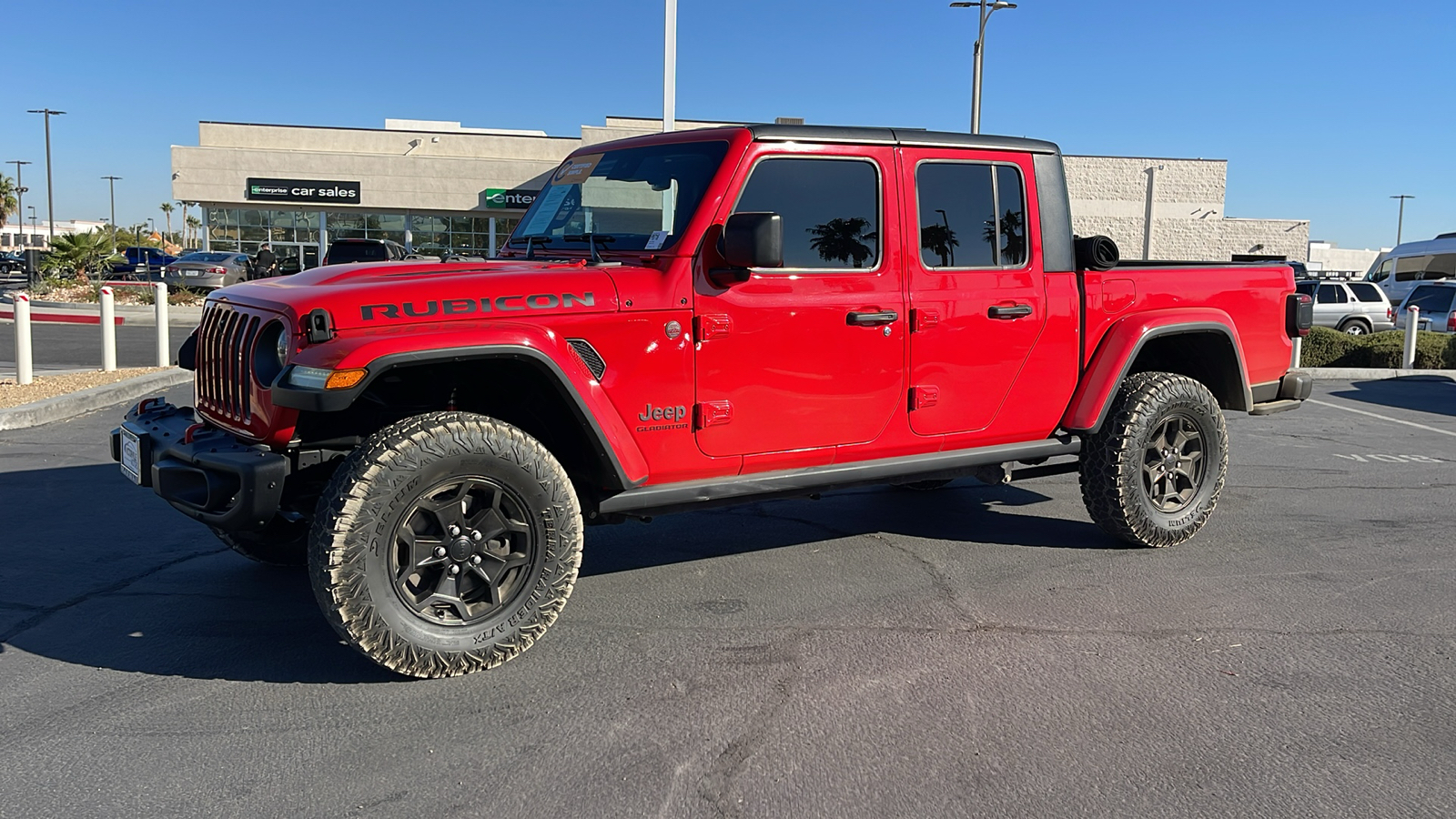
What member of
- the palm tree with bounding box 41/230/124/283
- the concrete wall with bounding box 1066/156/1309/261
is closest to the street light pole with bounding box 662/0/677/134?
the palm tree with bounding box 41/230/124/283

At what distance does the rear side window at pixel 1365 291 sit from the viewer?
81.5ft

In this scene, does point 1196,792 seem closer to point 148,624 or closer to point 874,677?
point 874,677

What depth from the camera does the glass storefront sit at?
42.7 m

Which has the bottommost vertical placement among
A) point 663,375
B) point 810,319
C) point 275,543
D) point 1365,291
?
point 275,543

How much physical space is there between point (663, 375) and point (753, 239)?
628 mm

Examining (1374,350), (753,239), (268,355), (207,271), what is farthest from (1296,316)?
(207,271)

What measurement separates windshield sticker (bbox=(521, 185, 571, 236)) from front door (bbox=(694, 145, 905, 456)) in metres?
1.05

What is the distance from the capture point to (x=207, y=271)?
99.5ft

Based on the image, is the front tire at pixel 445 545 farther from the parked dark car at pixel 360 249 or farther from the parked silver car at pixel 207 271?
the parked silver car at pixel 207 271

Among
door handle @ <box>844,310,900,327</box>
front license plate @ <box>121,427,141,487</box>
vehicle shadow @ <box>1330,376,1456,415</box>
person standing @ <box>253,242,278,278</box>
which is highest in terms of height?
person standing @ <box>253,242,278,278</box>

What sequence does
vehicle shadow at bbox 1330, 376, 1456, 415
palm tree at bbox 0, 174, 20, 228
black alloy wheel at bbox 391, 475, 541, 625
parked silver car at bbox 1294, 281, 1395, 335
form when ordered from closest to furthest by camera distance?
1. black alloy wheel at bbox 391, 475, 541, 625
2. vehicle shadow at bbox 1330, 376, 1456, 415
3. parked silver car at bbox 1294, 281, 1395, 335
4. palm tree at bbox 0, 174, 20, 228

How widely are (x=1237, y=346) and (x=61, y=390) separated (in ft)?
31.8

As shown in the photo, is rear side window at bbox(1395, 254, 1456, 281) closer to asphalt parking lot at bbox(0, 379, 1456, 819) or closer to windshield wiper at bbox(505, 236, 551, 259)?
asphalt parking lot at bbox(0, 379, 1456, 819)

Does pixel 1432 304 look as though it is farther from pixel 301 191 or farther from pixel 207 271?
pixel 301 191
